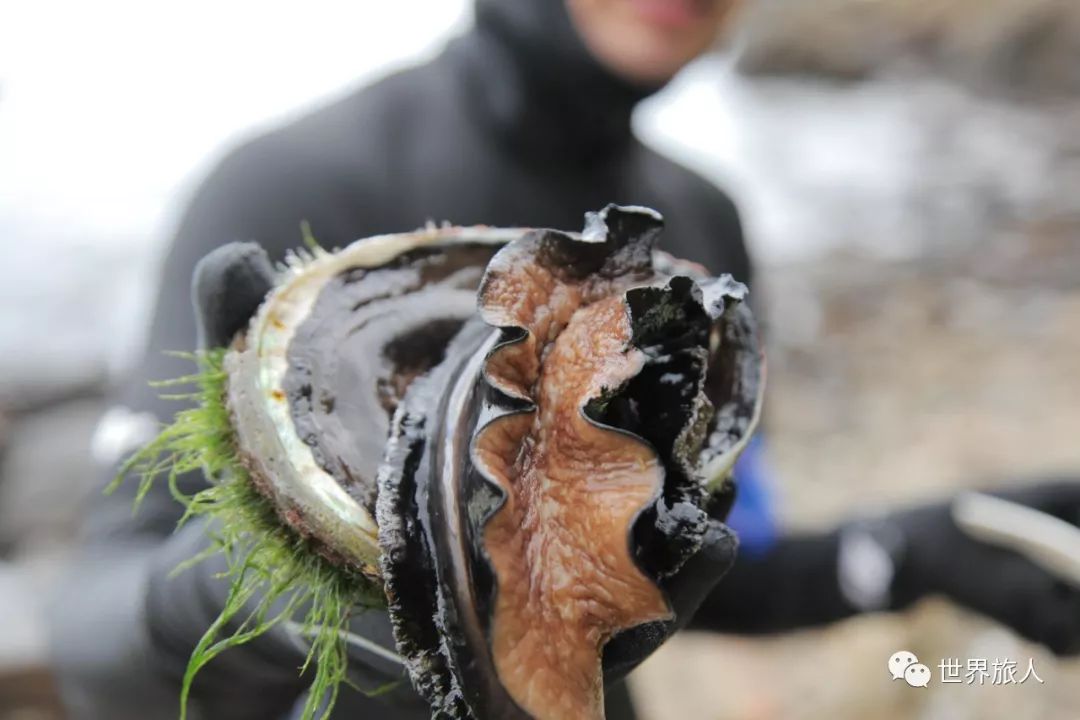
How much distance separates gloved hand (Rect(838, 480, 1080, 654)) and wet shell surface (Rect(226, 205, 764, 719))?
123 cm

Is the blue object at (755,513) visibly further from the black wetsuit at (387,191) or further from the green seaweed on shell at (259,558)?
the green seaweed on shell at (259,558)

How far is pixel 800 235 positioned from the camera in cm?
673

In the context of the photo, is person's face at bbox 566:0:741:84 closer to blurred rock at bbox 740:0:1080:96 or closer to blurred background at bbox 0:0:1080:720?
blurred background at bbox 0:0:1080:720

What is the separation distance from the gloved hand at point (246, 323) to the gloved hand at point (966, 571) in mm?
1182

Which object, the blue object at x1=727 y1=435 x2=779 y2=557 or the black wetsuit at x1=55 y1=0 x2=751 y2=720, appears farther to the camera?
the blue object at x1=727 y1=435 x2=779 y2=557

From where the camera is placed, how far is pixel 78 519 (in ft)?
10.6

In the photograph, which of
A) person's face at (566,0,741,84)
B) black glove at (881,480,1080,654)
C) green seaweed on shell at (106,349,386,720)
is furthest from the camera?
black glove at (881,480,1080,654)

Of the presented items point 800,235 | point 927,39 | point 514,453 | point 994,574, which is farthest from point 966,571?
point 927,39

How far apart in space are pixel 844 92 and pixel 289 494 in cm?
1109

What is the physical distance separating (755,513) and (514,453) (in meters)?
1.35

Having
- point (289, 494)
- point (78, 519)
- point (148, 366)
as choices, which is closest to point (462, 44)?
point (148, 366)

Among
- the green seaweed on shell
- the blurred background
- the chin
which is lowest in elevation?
the blurred background

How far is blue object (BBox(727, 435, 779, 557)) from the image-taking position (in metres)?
1.75

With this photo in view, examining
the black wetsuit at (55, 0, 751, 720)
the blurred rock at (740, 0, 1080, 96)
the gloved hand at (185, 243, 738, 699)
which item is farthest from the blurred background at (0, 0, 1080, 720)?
the gloved hand at (185, 243, 738, 699)
